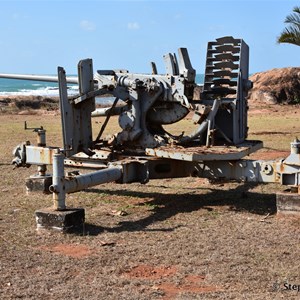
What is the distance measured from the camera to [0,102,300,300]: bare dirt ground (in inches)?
204

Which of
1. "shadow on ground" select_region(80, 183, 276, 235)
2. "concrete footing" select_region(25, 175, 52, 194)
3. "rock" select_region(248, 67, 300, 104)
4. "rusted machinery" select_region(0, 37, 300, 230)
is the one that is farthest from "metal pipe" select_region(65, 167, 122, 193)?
"rock" select_region(248, 67, 300, 104)

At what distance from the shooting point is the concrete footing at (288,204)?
744cm

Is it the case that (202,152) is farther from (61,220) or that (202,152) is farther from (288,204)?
(61,220)

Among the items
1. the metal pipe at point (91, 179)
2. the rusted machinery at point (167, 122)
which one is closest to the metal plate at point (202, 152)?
the rusted machinery at point (167, 122)

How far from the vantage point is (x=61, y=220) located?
683cm

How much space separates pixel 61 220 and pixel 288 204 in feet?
8.87

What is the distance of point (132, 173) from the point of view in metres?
8.04

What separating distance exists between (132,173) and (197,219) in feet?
3.42

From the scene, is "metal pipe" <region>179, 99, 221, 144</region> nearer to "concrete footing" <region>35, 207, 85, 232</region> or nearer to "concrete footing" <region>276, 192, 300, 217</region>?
"concrete footing" <region>276, 192, 300, 217</region>

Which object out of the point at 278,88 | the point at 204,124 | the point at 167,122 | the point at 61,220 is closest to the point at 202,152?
the point at 204,124

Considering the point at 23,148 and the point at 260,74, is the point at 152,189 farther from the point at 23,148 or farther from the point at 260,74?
the point at 260,74

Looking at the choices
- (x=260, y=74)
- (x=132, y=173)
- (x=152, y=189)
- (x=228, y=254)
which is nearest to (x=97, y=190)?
(x=152, y=189)

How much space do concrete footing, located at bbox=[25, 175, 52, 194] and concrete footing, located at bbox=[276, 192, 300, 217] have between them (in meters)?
3.55

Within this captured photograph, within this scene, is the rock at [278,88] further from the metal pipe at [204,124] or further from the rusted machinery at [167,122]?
the metal pipe at [204,124]
